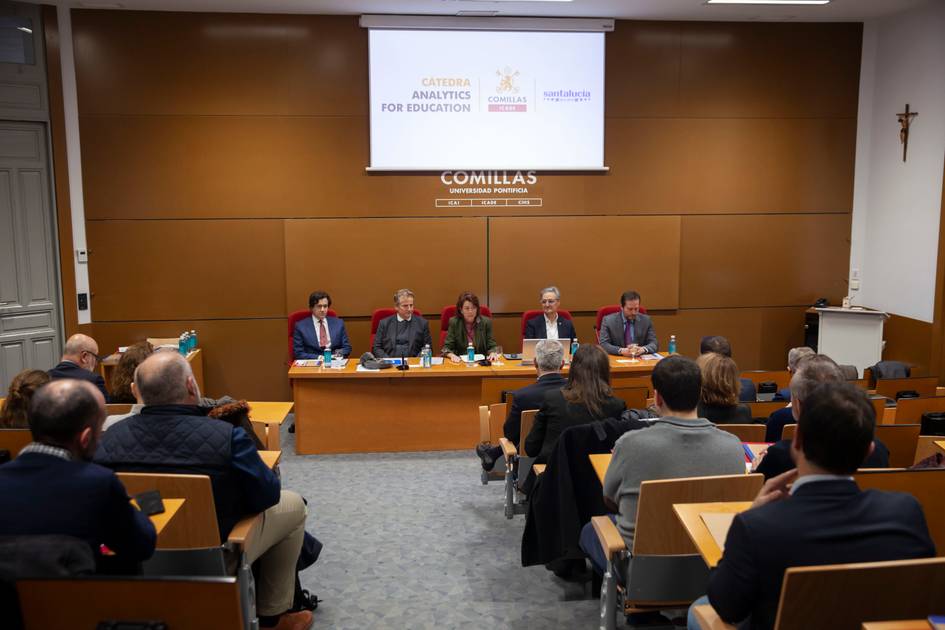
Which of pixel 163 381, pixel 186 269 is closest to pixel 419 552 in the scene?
pixel 163 381

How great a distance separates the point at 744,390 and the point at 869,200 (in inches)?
169

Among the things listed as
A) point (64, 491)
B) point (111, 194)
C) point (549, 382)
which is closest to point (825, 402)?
point (64, 491)

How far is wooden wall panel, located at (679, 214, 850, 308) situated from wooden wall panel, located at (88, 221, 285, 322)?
4283 mm

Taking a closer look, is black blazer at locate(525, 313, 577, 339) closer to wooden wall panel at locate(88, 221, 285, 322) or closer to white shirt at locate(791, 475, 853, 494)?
wooden wall panel at locate(88, 221, 285, 322)

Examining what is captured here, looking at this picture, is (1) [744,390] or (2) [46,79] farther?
(2) [46,79]

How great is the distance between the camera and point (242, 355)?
25.3 ft

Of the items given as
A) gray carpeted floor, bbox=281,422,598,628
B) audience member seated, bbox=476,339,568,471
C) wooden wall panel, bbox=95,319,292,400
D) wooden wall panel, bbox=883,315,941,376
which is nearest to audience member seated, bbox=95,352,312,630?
gray carpeted floor, bbox=281,422,598,628

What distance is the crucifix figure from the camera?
24.7 ft

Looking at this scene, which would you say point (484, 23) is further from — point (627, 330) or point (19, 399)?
point (19, 399)

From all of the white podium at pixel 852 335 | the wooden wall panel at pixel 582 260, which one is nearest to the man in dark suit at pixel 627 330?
the wooden wall panel at pixel 582 260

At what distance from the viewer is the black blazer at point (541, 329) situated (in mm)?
6953

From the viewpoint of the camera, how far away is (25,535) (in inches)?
82.5

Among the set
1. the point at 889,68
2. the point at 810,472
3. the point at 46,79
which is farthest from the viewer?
the point at 889,68

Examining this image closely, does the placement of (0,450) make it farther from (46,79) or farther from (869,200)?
(869,200)
